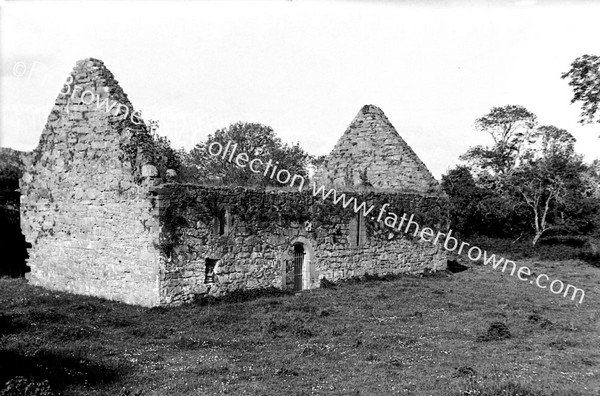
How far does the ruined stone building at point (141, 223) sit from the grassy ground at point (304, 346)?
3.32 feet

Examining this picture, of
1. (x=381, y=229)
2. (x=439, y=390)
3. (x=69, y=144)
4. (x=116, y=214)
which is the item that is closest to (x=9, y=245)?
(x=69, y=144)

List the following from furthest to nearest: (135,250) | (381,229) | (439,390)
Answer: (381,229) → (135,250) → (439,390)

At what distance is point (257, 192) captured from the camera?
17.2 m

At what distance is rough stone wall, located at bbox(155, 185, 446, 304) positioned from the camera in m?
15.0

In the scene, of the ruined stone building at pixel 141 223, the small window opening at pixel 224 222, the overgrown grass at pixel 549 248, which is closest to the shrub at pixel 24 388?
the ruined stone building at pixel 141 223

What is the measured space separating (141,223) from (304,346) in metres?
6.45

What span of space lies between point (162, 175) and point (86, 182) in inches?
126

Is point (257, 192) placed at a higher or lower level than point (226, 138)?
lower

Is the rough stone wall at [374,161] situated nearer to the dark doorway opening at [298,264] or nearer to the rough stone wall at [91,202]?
the dark doorway opening at [298,264]

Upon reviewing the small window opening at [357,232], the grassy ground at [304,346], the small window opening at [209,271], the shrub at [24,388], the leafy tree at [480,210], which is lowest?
the grassy ground at [304,346]

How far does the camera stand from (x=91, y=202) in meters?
16.4

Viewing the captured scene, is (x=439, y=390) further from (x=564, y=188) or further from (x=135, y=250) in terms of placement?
(x=564, y=188)

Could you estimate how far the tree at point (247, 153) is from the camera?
108 ft

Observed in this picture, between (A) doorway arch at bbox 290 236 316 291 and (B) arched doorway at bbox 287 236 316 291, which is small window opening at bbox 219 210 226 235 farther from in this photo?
(A) doorway arch at bbox 290 236 316 291
